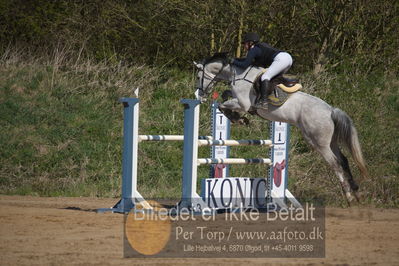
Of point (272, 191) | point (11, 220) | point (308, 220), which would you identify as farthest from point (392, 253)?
point (11, 220)

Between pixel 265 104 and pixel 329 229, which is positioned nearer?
pixel 329 229

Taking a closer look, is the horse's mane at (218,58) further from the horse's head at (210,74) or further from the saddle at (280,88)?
the saddle at (280,88)

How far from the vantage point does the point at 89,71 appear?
512 inches

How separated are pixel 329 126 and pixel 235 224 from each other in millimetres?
2176

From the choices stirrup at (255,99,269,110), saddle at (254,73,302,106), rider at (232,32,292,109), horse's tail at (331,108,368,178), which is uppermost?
rider at (232,32,292,109)

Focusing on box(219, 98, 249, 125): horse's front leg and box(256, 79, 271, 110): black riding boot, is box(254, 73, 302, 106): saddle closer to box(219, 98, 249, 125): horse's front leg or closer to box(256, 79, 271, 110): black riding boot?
box(256, 79, 271, 110): black riding boot

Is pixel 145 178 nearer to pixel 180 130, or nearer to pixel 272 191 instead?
pixel 180 130

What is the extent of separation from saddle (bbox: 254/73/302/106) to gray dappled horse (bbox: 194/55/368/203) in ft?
0.22

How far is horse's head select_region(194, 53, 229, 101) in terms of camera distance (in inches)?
326

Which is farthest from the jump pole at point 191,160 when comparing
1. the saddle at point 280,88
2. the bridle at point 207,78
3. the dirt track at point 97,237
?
the bridle at point 207,78

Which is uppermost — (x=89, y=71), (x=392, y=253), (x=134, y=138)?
(x=89, y=71)

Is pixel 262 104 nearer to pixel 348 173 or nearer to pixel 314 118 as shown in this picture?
pixel 314 118

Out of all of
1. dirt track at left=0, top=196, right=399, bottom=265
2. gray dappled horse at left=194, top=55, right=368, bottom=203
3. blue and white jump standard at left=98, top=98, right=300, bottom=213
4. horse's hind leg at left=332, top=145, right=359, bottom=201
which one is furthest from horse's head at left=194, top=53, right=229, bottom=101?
dirt track at left=0, top=196, right=399, bottom=265

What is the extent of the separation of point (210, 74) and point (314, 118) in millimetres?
1469
